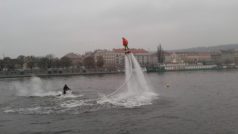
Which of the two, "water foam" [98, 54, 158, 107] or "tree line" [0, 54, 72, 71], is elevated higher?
"tree line" [0, 54, 72, 71]

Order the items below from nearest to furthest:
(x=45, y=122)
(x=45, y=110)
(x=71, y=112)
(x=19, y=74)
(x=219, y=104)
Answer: (x=45, y=122), (x=71, y=112), (x=45, y=110), (x=219, y=104), (x=19, y=74)

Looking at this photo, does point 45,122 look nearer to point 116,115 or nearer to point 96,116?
point 96,116

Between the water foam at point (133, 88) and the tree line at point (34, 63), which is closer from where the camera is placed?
the water foam at point (133, 88)

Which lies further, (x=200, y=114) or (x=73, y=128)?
(x=200, y=114)

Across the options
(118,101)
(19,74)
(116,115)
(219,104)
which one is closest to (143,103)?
(118,101)

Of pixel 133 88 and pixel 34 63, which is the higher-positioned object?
pixel 34 63

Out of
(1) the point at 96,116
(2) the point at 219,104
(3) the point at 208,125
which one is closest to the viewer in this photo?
(3) the point at 208,125

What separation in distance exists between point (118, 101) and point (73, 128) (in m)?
9.51

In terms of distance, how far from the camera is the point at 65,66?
582 feet

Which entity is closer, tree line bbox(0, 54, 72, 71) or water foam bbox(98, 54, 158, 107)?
water foam bbox(98, 54, 158, 107)

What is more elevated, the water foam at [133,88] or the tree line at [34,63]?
the tree line at [34,63]

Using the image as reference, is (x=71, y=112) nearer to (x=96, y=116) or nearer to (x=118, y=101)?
(x=96, y=116)

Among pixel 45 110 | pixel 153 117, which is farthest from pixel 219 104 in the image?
pixel 45 110

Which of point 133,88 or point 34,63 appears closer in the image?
point 133,88
